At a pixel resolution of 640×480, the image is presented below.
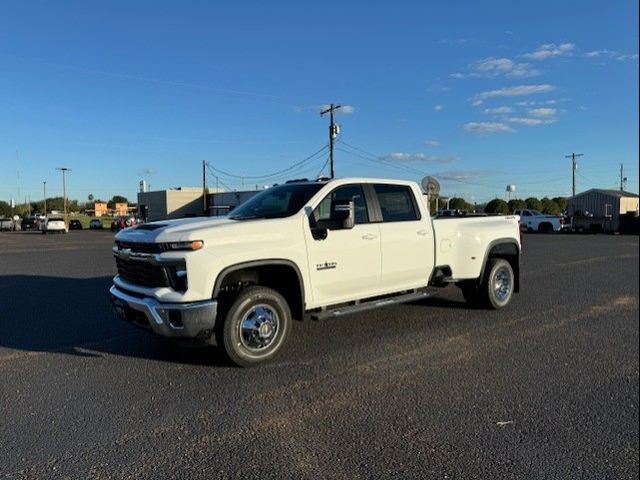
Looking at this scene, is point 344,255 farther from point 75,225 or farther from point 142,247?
point 75,225

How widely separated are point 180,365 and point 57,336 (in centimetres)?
224

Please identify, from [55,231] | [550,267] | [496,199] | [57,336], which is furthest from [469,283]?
[55,231]

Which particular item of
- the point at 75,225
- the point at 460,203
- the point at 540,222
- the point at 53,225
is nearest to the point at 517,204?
the point at 460,203

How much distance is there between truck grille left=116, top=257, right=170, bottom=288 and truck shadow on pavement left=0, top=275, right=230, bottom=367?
70 cm

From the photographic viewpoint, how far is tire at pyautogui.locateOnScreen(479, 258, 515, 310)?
7.69m

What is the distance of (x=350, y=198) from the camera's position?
6242mm

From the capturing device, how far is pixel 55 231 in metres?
49.8

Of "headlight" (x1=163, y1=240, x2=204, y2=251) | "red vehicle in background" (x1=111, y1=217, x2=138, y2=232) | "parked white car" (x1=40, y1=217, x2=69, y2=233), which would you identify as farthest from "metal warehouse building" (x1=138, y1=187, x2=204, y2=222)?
"headlight" (x1=163, y1=240, x2=204, y2=251)

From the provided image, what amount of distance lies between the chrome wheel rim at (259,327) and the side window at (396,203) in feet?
6.60

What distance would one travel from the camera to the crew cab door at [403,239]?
6.34 meters

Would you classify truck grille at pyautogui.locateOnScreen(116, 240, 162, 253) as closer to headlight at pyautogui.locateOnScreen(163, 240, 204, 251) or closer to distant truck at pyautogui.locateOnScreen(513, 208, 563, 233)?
headlight at pyautogui.locateOnScreen(163, 240, 204, 251)

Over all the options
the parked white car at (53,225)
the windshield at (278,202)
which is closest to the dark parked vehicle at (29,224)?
the parked white car at (53,225)

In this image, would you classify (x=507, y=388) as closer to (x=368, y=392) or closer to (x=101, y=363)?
(x=368, y=392)

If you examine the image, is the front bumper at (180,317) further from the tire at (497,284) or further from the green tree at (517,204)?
the green tree at (517,204)
